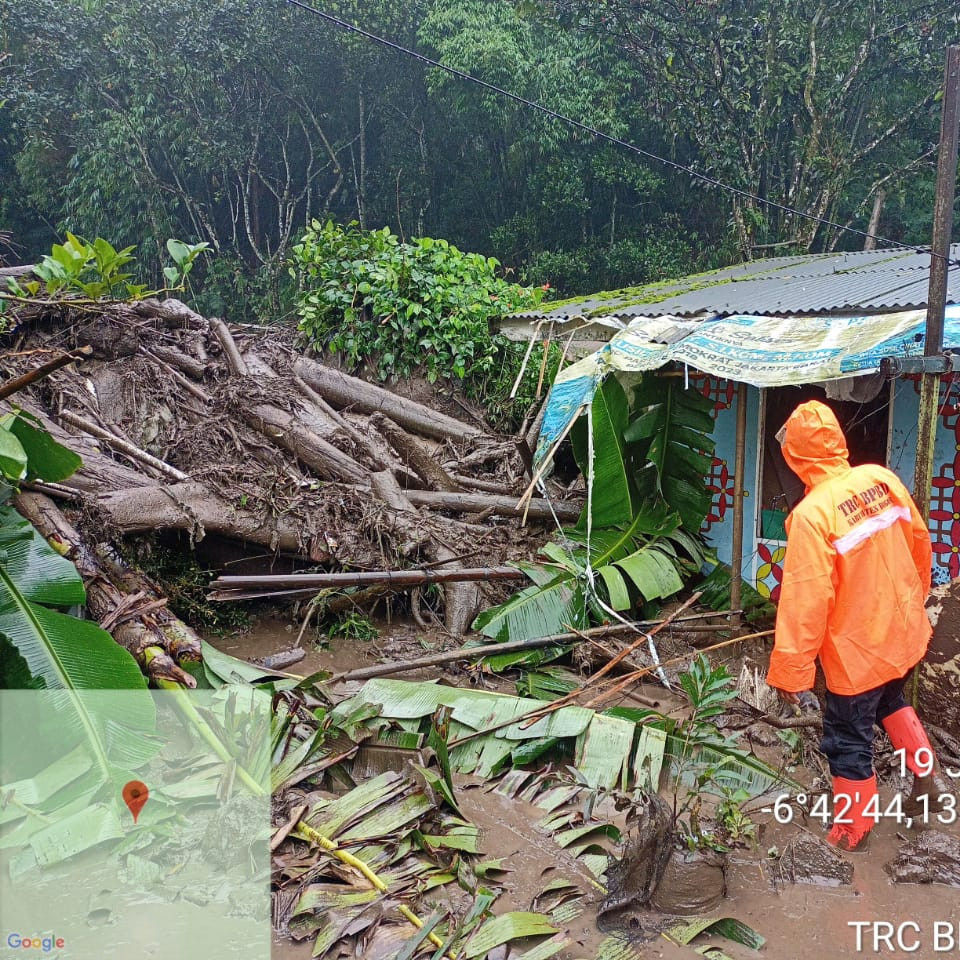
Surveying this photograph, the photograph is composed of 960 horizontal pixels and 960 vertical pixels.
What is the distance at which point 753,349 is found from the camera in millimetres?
5730

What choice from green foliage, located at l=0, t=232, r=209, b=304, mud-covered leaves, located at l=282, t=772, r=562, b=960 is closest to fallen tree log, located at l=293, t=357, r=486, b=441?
green foliage, located at l=0, t=232, r=209, b=304

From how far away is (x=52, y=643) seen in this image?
416cm

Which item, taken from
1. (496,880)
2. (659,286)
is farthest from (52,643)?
(659,286)

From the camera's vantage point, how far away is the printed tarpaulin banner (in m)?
5.15

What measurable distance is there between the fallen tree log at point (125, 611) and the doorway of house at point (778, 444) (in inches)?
198

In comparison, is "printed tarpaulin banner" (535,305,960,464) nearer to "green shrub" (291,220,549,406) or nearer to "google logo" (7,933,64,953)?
"green shrub" (291,220,549,406)

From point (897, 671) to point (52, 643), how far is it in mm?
4110

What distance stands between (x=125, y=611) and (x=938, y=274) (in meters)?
5.25

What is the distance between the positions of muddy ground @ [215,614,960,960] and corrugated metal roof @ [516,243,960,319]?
12.2 feet

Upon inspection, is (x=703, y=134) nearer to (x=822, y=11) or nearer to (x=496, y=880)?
(x=822, y=11)

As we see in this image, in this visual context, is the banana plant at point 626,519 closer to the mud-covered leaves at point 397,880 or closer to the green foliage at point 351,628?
the green foliage at point 351,628

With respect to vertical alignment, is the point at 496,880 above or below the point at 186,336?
below

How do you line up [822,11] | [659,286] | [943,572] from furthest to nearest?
[822,11], [659,286], [943,572]

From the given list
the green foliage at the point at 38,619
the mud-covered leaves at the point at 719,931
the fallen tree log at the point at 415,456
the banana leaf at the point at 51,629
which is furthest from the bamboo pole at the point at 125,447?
the mud-covered leaves at the point at 719,931
